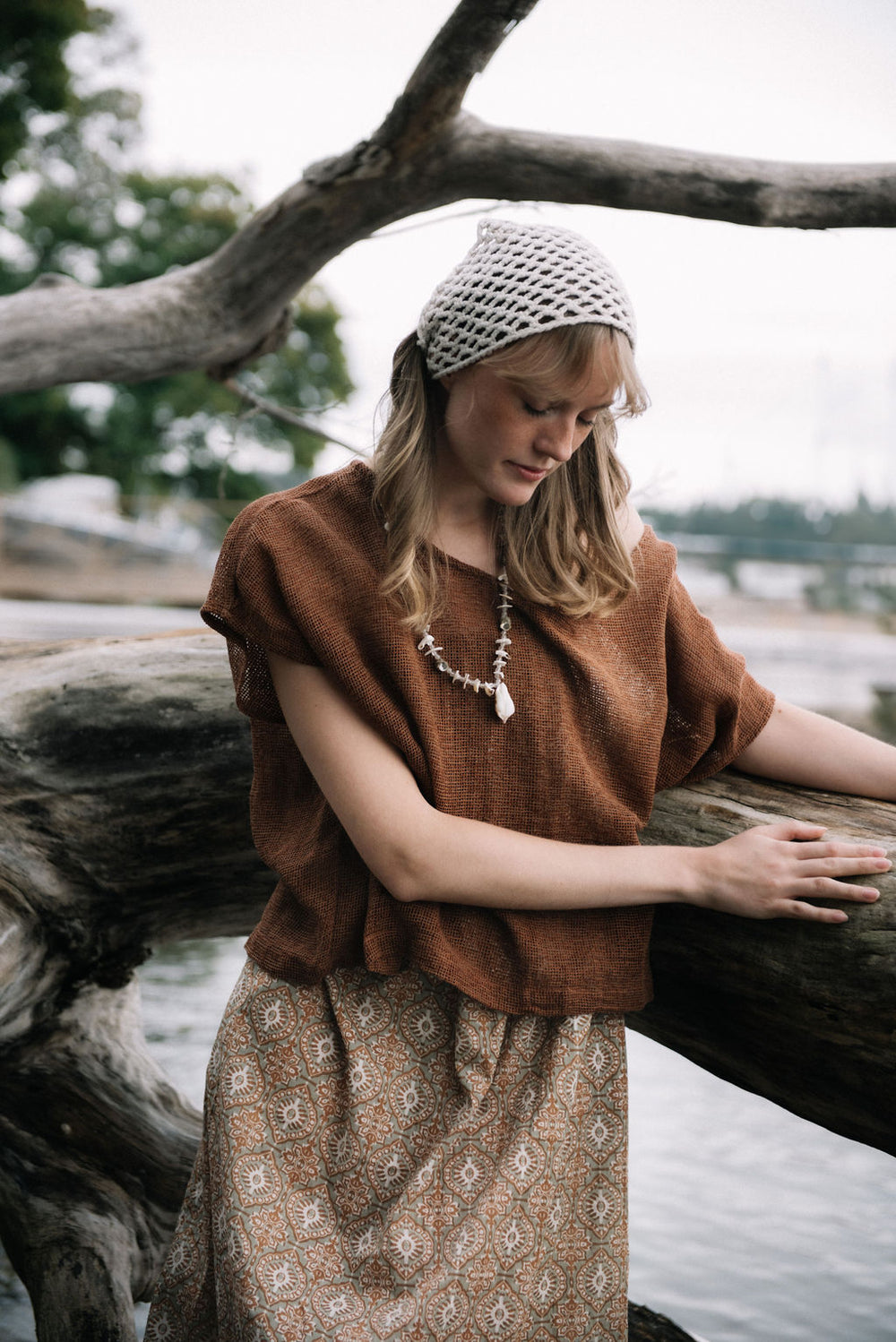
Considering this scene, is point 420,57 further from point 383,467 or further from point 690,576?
point 690,576

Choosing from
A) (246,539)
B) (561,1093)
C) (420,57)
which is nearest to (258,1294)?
(561,1093)

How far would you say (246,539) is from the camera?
1574mm

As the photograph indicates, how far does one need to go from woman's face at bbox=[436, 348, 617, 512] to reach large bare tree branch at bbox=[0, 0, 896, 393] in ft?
4.59

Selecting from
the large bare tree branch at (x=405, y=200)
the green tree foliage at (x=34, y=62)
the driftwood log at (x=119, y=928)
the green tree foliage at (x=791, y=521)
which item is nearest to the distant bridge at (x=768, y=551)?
the green tree foliage at (x=791, y=521)

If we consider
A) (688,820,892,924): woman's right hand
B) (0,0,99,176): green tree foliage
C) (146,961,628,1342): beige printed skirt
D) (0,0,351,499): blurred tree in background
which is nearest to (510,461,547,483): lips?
(688,820,892,924): woman's right hand

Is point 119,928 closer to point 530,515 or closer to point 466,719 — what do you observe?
point 466,719

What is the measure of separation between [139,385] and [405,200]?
57.4 ft

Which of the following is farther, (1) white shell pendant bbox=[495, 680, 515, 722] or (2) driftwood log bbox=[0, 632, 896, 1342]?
(2) driftwood log bbox=[0, 632, 896, 1342]

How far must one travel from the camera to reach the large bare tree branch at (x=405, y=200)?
2.92 metres

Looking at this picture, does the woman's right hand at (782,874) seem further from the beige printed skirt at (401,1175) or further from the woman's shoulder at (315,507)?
the woman's shoulder at (315,507)

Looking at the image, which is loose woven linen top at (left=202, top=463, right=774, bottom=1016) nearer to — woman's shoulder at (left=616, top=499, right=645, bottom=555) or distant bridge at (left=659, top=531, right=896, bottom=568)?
woman's shoulder at (left=616, top=499, right=645, bottom=555)

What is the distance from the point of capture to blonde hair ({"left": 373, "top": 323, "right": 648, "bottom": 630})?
159cm

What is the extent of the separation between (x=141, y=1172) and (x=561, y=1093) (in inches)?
51.2

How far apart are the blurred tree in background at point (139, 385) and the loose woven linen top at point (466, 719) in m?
18.5
